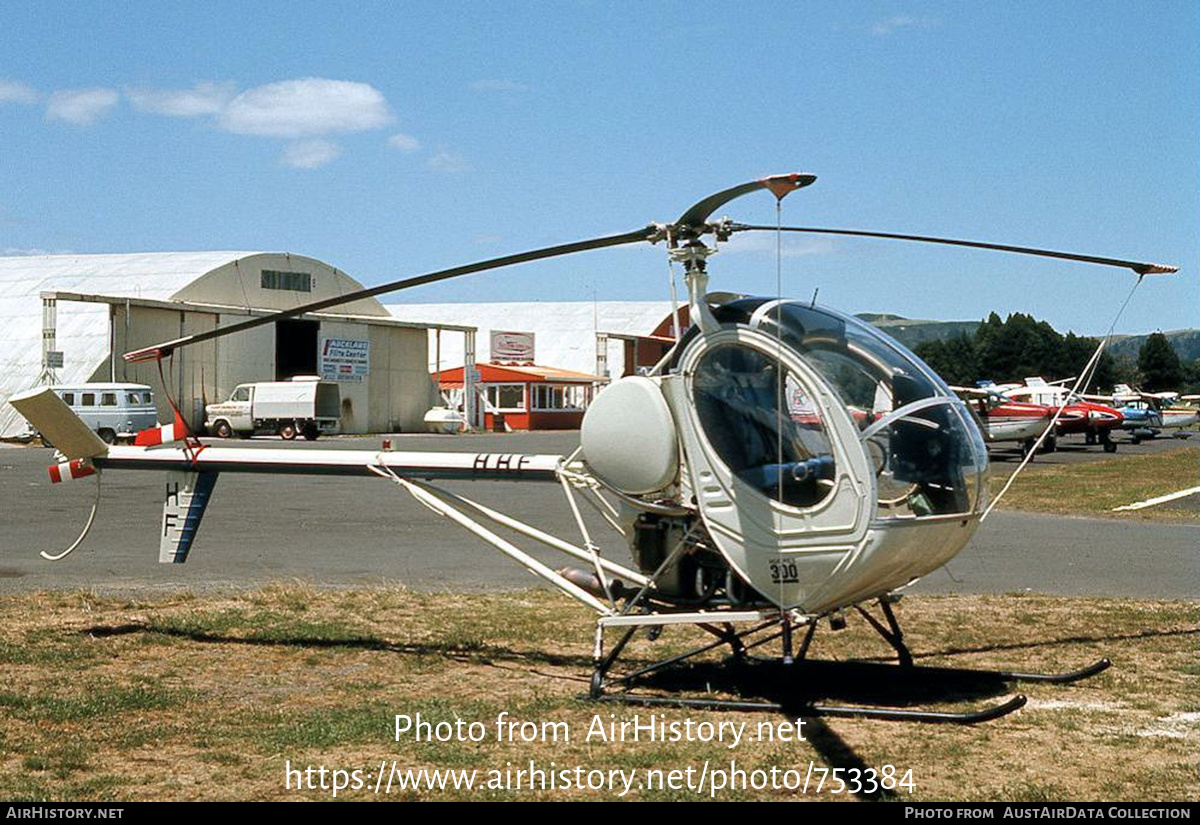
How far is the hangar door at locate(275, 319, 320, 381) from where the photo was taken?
56.7 metres

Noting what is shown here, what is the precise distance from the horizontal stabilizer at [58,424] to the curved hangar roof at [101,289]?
3920 cm

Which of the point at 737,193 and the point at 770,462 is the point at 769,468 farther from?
the point at 737,193

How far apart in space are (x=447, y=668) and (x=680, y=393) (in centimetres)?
257

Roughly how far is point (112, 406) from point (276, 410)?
7.38m

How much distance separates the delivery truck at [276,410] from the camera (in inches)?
1843

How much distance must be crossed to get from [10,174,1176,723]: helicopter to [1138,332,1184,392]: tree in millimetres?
117899

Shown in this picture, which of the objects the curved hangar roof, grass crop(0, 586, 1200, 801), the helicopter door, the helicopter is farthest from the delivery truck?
the helicopter door

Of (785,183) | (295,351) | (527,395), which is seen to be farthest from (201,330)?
(785,183)

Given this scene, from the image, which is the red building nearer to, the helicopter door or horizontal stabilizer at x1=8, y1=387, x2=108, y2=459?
horizontal stabilizer at x1=8, y1=387, x2=108, y2=459

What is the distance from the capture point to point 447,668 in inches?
326

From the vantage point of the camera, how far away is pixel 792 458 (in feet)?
22.2

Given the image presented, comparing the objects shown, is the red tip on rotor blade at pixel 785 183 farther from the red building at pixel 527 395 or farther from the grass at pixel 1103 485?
the red building at pixel 527 395

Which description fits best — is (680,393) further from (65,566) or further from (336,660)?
(65,566)

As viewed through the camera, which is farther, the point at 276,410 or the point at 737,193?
the point at 276,410
